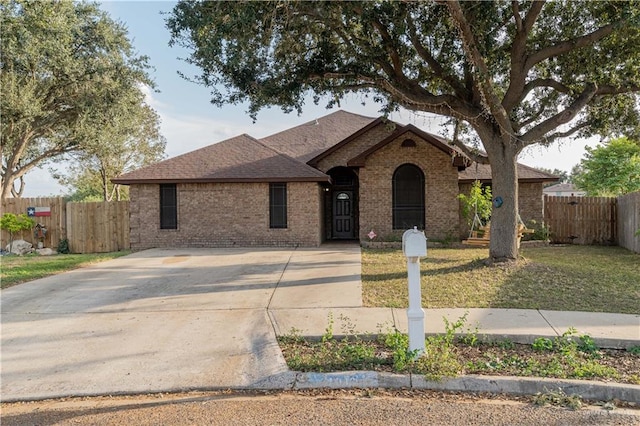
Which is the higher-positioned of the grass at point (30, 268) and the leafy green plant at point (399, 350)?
the grass at point (30, 268)

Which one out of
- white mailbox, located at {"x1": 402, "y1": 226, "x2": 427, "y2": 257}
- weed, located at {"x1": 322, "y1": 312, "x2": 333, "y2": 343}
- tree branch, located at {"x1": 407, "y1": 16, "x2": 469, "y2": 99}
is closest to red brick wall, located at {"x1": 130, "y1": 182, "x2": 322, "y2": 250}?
tree branch, located at {"x1": 407, "y1": 16, "x2": 469, "y2": 99}

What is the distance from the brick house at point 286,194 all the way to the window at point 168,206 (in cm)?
4

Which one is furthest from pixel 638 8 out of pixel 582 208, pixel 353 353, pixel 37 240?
pixel 37 240

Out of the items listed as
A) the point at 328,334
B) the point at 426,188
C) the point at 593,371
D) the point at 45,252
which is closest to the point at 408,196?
the point at 426,188

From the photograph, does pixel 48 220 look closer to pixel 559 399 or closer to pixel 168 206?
pixel 168 206

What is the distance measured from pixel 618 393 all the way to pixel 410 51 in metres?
9.20

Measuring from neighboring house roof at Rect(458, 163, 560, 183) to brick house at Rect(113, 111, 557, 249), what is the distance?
0.16ft

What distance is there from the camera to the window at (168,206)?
16281 millimetres

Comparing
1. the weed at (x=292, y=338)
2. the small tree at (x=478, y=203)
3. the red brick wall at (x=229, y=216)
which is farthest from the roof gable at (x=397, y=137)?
the weed at (x=292, y=338)

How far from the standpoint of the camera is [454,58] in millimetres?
11312

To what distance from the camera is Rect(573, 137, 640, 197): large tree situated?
27.4 meters

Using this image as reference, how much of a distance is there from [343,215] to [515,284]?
37.8ft

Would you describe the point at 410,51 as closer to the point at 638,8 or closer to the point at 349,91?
the point at 349,91

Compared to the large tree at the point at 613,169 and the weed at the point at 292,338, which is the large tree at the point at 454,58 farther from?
the large tree at the point at 613,169
